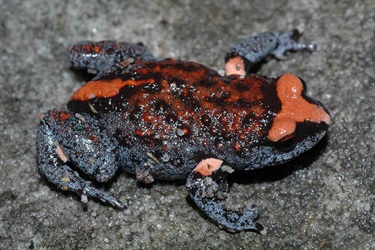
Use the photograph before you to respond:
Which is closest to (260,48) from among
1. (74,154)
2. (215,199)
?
(215,199)

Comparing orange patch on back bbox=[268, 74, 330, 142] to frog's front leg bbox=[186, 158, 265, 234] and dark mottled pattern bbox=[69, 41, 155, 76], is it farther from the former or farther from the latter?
dark mottled pattern bbox=[69, 41, 155, 76]

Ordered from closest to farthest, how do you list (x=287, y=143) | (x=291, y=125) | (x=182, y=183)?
(x=291, y=125)
(x=287, y=143)
(x=182, y=183)

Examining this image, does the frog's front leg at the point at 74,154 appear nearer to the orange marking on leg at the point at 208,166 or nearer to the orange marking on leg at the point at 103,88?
the orange marking on leg at the point at 103,88

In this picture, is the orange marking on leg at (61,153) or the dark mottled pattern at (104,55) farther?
the dark mottled pattern at (104,55)

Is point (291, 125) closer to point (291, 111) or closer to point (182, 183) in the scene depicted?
point (291, 111)

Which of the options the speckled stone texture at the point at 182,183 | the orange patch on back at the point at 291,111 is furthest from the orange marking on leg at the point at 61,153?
the orange patch on back at the point at 291,111

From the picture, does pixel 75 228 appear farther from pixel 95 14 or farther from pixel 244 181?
pixel 95 14
